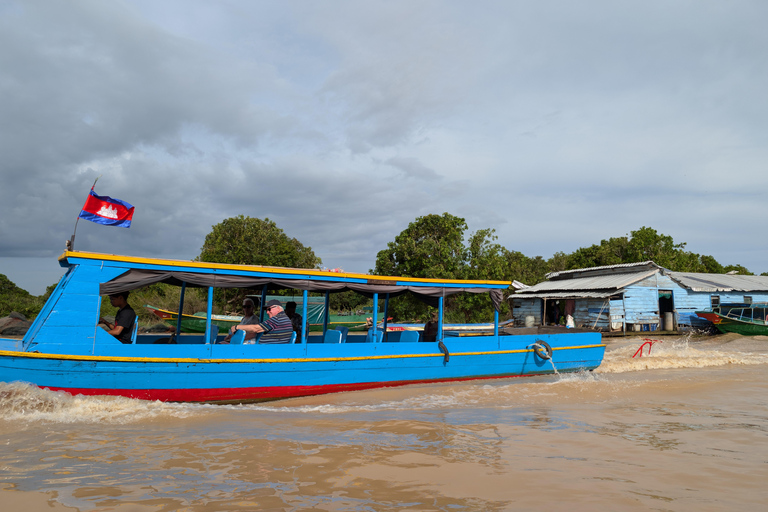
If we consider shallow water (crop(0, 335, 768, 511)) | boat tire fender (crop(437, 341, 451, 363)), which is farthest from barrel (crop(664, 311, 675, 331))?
boat tire fender (crop(437, 341, 451, 363))

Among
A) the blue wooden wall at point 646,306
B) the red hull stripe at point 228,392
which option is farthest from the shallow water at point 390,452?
the blue wooden wall at point 646,306

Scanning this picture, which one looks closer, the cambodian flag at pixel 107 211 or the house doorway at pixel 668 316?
the cambodian flag at pixel 107 211

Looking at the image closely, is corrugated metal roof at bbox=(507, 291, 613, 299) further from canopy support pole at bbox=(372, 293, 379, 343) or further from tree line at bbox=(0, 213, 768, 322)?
canopy support pole at bbox=(372, 293, 379, 343)

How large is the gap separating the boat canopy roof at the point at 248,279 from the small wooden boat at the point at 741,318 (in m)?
18.8

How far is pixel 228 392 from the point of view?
8109mm

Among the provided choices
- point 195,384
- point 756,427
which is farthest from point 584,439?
point 195,384

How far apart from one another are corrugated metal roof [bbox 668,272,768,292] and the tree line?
17.3 feet

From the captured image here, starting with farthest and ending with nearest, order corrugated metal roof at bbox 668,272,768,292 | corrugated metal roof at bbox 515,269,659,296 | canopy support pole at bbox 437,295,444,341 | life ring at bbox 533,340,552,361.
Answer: corrugated metal roof at bbox 668,272,768,292, corrugated metal roof at bbox 515,269,659,296, life ring at bbox 533,340,552,361, canopy support pole at bbox 437,295,444,341

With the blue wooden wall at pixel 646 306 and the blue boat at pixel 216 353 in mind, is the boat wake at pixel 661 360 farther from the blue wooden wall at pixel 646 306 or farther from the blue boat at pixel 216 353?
the blue wooden wall at pixel 646 306

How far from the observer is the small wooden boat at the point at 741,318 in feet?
71.8

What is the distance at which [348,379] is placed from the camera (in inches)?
354

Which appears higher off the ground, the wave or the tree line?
the tree line

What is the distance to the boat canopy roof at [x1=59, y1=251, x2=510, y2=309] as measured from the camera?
759 cm

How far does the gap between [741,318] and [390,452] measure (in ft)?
85.5
